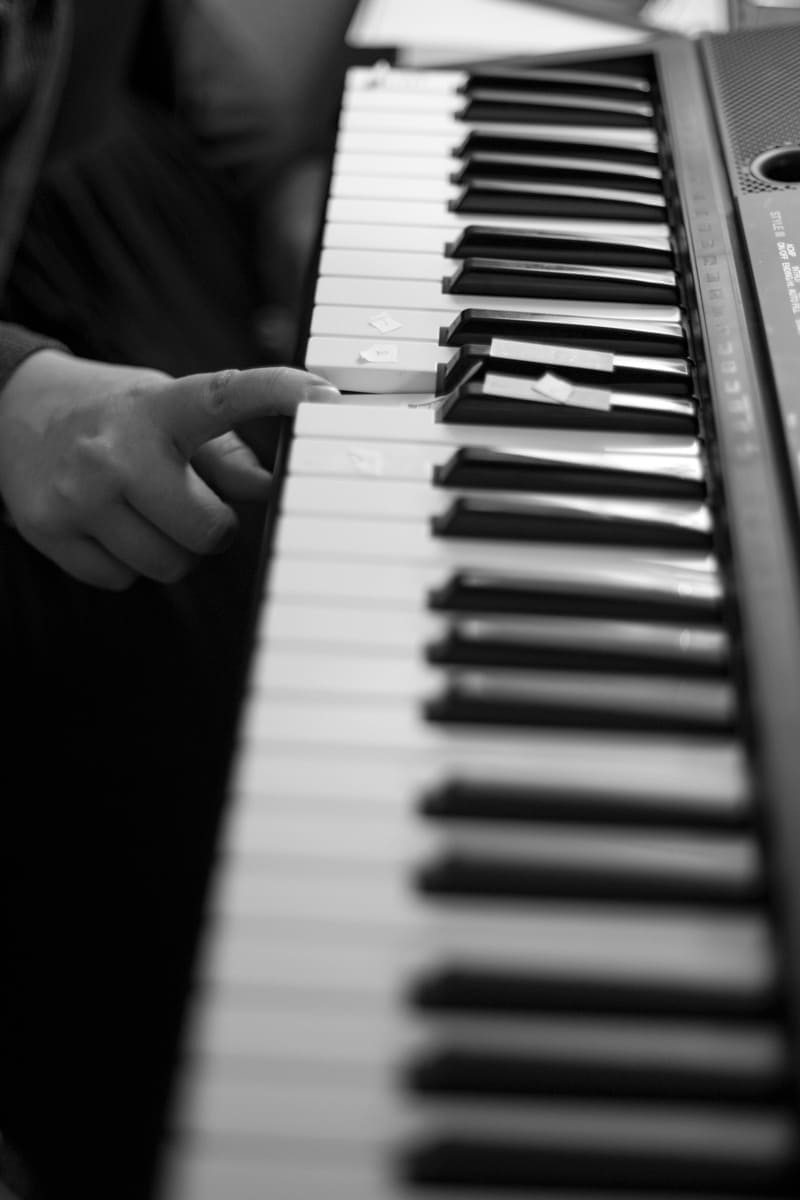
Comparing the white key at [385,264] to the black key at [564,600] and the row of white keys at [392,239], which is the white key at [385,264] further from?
the black key at [564,600]

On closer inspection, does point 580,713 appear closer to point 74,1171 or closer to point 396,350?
point 396,350

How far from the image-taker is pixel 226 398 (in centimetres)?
77

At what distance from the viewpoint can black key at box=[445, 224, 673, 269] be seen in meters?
0.81

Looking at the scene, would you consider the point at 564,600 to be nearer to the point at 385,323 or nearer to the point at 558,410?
the point at 558,410

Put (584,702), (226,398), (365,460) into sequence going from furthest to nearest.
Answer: (226,398) < (365,460) < (584,702)

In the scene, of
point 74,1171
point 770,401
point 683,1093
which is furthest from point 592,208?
point 74,1171

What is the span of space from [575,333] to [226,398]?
0.82ft

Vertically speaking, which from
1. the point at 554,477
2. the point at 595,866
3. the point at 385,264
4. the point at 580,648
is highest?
the point at 385,264

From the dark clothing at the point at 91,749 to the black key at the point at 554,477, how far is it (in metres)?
0.31

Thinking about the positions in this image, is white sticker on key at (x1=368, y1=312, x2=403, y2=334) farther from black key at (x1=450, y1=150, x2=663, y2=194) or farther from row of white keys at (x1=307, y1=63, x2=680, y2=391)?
black key at (x1=450, y1=150, x2=663, y2=194)

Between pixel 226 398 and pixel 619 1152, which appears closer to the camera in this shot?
pixel 619 1152

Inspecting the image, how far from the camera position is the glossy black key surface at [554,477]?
2.11 ft

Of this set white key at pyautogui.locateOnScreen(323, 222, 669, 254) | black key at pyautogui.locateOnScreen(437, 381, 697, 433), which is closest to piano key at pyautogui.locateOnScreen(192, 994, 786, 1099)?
black key at pyautogui.locateOnScreen(437, 381, 697, 433)

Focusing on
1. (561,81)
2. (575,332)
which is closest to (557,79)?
(561,81)
